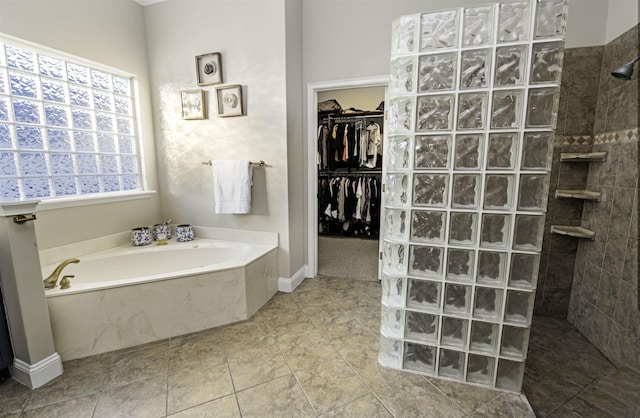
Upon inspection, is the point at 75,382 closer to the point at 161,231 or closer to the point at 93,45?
the point at 161,231

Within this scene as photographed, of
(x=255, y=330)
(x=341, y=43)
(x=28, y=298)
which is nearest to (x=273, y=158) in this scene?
(x=341, y=43)

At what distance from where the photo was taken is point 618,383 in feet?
5.43

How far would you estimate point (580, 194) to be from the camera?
2072 mm

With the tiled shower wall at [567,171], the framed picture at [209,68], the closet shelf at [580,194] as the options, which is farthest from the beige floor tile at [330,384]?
the framed picture at [209,68]

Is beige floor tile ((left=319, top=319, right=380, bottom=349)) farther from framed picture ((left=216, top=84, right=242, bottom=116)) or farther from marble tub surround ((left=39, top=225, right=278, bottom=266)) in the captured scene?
framed picture ((left=216, top=84, right=242, bottom=116))

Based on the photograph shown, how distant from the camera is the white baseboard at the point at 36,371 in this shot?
1.58 m

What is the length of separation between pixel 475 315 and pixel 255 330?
1483 millimetres

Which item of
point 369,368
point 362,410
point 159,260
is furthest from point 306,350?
point 159,260

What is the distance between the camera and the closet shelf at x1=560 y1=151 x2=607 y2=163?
1.96 meters

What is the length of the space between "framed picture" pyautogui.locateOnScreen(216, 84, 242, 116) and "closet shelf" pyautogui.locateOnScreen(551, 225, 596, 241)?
9.13 feet

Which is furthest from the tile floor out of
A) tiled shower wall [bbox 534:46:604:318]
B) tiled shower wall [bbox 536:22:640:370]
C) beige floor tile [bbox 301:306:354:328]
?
tiled shower wall [bbox 534:46:604:318]

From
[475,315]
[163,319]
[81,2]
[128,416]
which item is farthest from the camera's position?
[81,2]

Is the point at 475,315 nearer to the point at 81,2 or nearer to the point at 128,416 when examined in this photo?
the point at 128,416

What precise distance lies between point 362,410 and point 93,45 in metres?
3.40
